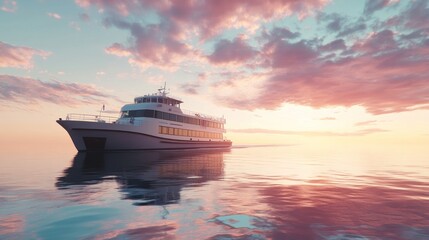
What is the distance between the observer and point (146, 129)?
38812mm

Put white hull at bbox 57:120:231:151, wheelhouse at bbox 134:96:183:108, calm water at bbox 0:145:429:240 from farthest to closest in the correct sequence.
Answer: wheelhouse at bbox 134:96:183:108 < white hull at bbox 57:120:231:151 < calm water at bbox 0:145:429:240

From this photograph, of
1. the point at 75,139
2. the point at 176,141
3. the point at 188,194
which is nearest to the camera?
the point at 188,194

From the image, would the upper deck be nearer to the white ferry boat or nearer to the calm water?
the white ferry boat

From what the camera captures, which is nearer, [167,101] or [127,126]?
[127,126]

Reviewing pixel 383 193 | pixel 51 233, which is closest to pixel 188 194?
pixel 51 233

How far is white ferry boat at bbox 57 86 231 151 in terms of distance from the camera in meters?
34.2

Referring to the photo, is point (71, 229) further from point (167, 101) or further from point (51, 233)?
point (167, 101)

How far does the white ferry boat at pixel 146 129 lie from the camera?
3416 centimetres

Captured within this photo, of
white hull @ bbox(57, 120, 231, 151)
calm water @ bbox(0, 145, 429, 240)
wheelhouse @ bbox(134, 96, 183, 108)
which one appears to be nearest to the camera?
calm water @ bbox(0, 145, 429, 240)

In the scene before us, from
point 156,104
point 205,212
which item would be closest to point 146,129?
point 156,104

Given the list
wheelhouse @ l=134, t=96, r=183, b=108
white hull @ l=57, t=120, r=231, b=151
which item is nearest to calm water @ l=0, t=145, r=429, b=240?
white hull @ l=57, t=120, r=231, b=151

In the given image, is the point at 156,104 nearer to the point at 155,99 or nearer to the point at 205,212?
the point at 155,99

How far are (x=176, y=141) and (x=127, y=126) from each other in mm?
10478

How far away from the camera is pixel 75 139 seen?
35031mm
